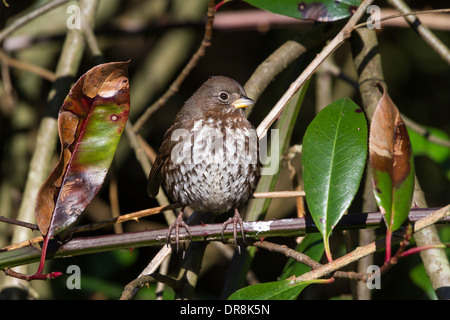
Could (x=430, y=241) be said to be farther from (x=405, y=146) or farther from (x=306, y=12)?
(x=306, y=12)

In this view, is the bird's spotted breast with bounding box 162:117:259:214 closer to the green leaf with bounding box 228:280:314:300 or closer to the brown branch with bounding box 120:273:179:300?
the brown branch with bounding box 120:273:179:300

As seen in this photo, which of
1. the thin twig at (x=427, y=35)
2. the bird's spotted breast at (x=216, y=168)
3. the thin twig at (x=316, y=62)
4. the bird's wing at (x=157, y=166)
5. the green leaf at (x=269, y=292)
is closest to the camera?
the green leaf at (x=269, y=292)

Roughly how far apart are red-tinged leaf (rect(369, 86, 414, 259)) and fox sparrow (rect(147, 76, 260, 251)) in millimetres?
1090

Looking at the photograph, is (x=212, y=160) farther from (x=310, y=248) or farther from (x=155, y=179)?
(x=310, y=248)

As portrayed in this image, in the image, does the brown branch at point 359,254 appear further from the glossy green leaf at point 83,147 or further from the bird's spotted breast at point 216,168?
the bird's spotted breast at point 216,168

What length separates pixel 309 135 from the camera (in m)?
1.79

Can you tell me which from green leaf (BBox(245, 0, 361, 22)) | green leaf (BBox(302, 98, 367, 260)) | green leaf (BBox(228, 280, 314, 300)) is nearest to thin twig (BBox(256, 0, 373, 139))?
green leaf (BBox(245, 0, 361, 22))

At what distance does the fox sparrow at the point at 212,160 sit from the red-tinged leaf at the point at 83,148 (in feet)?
2.94

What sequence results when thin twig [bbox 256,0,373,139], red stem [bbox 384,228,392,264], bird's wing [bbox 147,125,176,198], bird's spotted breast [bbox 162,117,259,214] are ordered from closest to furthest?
red stem [bbox 384,228,392,264]
thin twig [bbox 256,0,373,139]
bird's spotted breast [bbox 162,117,259,214]
bird's wing [bbox 147,125,176,198]

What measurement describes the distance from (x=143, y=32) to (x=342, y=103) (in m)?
2.29

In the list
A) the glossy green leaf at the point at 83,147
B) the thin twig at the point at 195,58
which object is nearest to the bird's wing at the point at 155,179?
the thin twig at the point at 195,58

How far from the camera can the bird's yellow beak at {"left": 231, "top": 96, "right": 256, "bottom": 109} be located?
257 cm

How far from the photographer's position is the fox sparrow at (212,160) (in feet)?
8.43

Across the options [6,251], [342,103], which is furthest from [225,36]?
[6,251]
